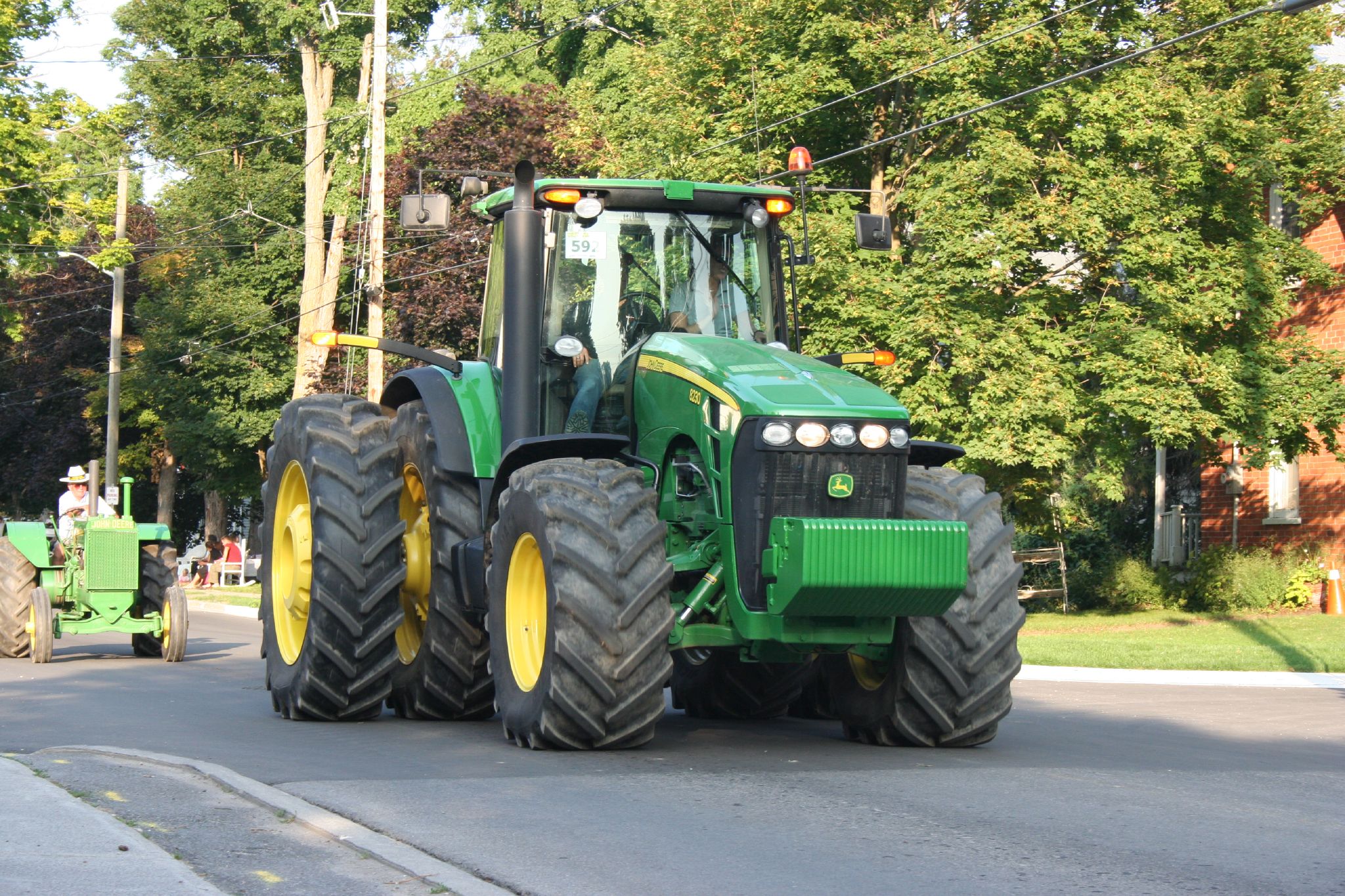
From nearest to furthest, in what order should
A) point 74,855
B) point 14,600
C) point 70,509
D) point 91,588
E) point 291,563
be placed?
point 74,855 < point 291,563 < point 14,600 < point 91,588 < point 70,509

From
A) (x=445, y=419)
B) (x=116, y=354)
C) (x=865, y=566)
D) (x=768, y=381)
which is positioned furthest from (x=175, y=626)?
(x=116, y=354)

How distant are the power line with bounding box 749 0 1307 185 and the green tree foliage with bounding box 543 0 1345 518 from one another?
1.56 ft

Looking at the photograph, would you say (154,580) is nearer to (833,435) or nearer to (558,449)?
(558,449)

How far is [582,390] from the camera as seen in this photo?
9.91 metres

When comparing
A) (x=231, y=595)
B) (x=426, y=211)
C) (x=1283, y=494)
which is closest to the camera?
(x=426, y=211)

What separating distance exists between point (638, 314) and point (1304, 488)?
19825 millimetres

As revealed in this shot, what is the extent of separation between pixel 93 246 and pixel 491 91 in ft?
89.6

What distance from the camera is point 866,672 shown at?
9.40 metres

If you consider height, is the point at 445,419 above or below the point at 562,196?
below

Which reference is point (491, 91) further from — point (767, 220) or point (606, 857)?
point (606, 857)

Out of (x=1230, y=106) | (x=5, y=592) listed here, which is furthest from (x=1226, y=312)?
(x=5, y=592)

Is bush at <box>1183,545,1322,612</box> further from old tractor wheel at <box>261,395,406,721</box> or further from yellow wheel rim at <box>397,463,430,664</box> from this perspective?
old tractor wheel at <box>261,395,406,721</box>

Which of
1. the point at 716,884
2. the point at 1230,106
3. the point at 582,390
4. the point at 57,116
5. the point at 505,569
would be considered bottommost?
the point at 716,884

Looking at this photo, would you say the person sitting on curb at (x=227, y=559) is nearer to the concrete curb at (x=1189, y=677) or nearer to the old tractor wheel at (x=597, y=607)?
the concrete curb at (x=1189, y=677)
